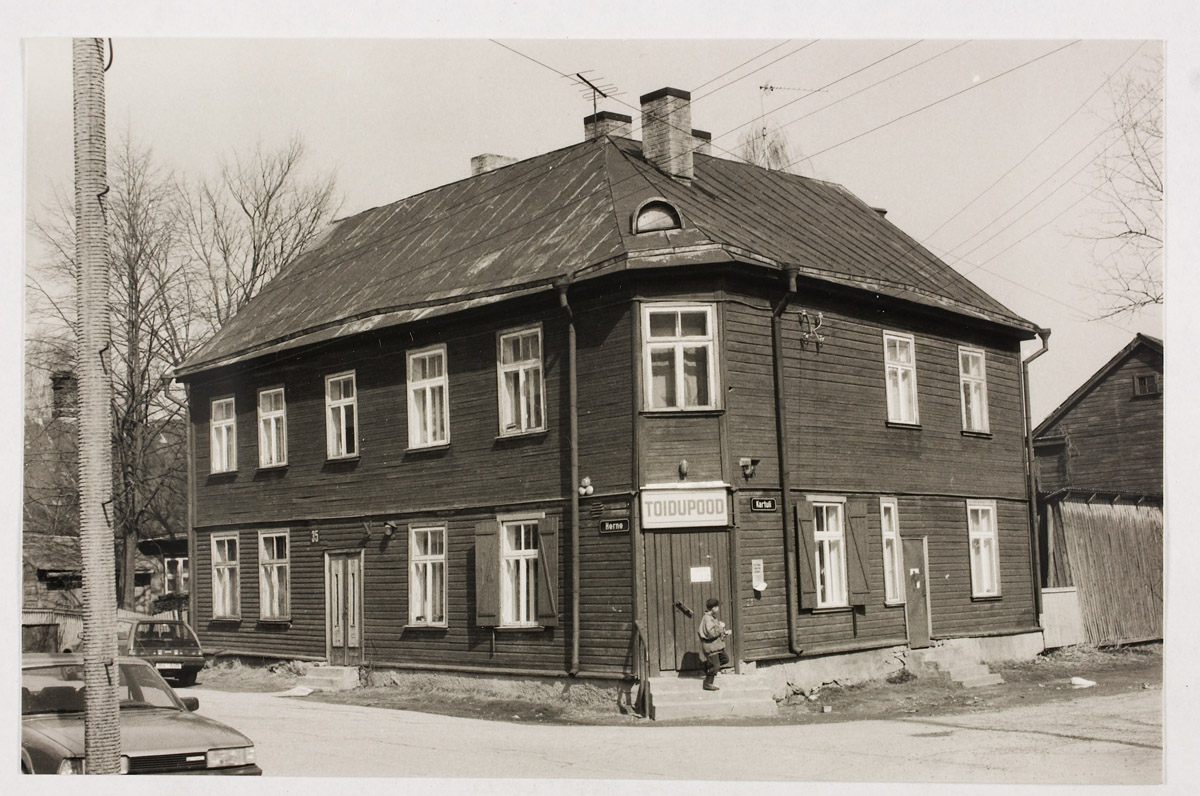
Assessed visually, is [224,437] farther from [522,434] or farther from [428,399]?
[522,434]

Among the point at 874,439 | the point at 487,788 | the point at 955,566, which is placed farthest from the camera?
the point at 955,566

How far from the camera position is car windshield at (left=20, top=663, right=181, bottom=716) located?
1191 cm

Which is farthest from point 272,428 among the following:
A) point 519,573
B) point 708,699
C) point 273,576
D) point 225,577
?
point 708,699

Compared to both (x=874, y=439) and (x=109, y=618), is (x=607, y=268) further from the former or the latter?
(x=109, y=618)

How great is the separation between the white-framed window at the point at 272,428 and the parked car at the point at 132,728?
1208 centimetres

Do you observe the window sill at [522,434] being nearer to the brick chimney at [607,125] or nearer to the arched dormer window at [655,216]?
the arched dormer window at [655,216]

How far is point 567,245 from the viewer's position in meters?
20.3

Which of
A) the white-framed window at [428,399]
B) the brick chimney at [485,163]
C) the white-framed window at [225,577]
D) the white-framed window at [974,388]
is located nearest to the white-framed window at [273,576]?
the white-framed window at [225,577]

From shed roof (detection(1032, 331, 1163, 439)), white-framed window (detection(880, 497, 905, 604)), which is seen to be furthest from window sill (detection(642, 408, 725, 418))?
shed roof (detection(1032, 331, 1163, 439))

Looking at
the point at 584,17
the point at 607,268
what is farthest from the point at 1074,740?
the point at 584,17

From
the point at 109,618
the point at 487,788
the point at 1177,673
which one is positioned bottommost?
the point at 487,788

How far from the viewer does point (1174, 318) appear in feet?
46.3

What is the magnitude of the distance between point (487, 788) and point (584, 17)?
334 inches

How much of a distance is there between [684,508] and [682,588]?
1113 mm
